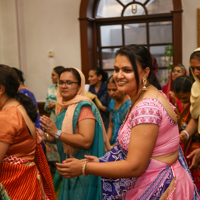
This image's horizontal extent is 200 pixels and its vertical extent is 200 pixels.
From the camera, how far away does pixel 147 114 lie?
49.0 inches

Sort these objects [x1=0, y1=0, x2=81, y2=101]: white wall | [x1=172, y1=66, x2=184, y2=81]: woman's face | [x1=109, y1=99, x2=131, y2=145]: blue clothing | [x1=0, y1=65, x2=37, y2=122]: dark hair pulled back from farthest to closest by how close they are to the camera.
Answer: [x1=0, y1=0, x2=81, y2=101]: white wall
[x1=172, y1=66, x2=184, y2=81]: woman's face
[x1=109, y1=99, x2=131, y2=145]: blue clothing
[x1=0, y1=65, x2=37, y2=122]: dark hair pulled back

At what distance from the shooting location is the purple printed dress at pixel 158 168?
127 cm

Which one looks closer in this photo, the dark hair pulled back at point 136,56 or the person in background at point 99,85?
the dark hair pulled back at point 136,56

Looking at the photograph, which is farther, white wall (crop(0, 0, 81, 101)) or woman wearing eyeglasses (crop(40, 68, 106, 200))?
white wall (crop(0, 0, 81, 101))

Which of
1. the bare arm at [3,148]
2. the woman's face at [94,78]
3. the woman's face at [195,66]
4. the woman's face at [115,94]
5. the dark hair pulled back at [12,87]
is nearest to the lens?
the bare arm at [3,148]

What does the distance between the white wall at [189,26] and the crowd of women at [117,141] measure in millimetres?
2732

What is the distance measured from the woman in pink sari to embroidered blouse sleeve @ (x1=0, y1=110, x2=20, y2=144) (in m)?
0.49

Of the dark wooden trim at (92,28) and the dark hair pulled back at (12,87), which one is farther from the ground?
the dark wooden trim at (92,28)

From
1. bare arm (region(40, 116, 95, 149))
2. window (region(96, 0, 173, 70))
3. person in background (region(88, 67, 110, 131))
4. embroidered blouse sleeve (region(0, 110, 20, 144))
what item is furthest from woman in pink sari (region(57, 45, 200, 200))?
window (region(96, 0, 173, 70))

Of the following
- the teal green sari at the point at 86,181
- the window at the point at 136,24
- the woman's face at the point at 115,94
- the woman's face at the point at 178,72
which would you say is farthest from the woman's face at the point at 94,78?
the teal green sari at the point at 86,181

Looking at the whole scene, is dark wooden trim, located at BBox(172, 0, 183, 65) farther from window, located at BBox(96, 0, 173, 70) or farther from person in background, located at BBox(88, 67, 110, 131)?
person in background, located at BBox(88, 67, 110, 131)

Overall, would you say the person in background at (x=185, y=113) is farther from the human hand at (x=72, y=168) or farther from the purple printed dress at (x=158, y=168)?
the human hand at (x=72, y=168)

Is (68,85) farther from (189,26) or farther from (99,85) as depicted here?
(189,26)

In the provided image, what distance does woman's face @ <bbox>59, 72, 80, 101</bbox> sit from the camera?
2.45 metres
